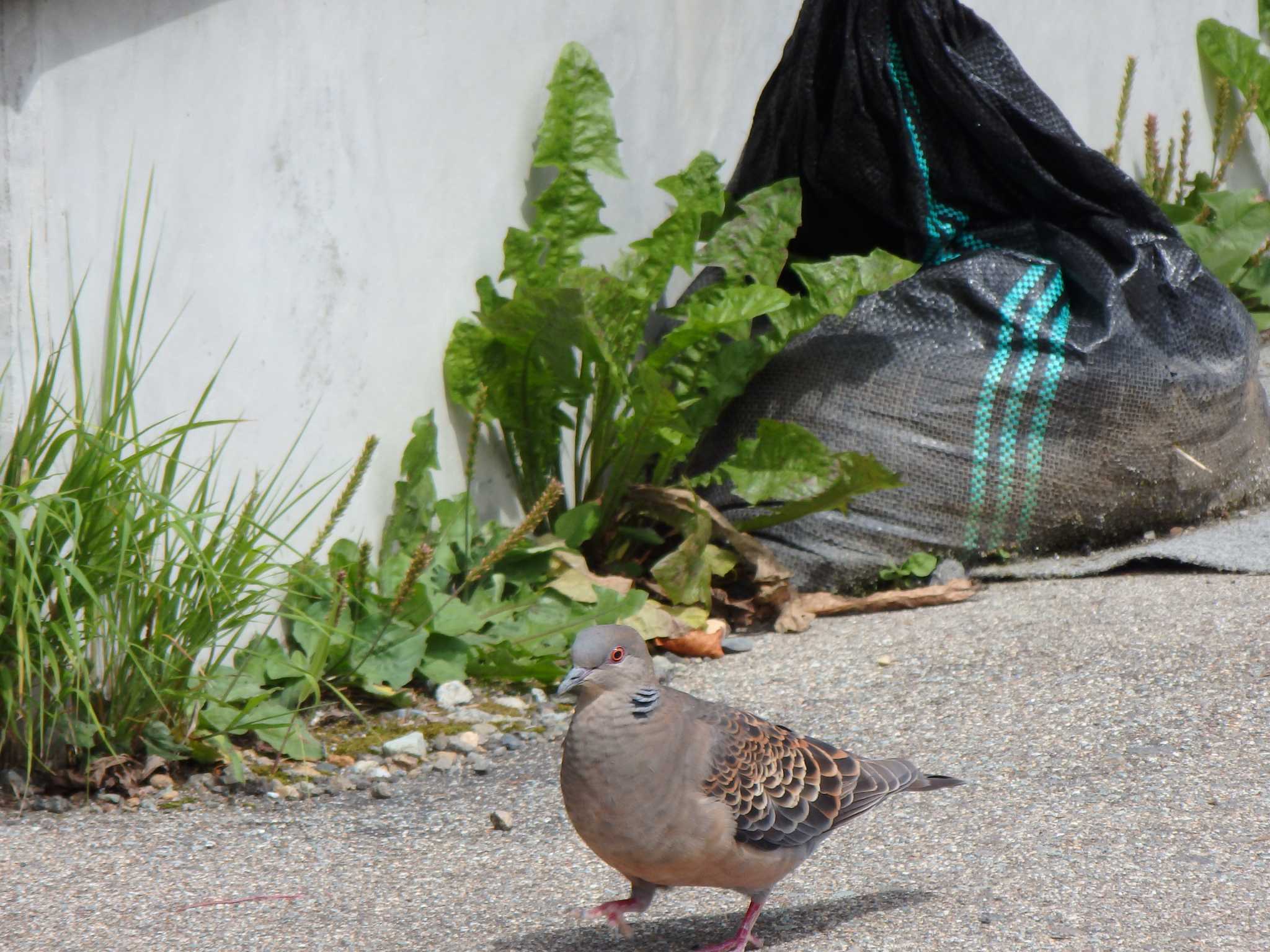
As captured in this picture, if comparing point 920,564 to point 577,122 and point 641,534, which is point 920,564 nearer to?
point 641,534

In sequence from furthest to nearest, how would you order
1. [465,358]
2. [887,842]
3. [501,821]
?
[465,358] → [501,821] → [887,842]

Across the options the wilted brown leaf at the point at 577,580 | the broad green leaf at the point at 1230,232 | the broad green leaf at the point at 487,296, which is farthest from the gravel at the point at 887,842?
the broad green leaf at the point at 1230,232

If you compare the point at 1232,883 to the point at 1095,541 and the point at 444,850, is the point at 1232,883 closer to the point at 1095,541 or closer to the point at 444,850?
the point at 444,850

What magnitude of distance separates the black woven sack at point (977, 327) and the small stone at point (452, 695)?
1215 mm

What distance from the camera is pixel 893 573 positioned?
451 centimetres

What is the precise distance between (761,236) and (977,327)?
72 cm

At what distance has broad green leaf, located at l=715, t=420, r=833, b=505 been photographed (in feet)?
14.0

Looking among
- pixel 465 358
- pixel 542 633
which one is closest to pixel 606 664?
pixel 542 633

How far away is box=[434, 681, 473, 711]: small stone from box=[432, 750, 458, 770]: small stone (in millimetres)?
260

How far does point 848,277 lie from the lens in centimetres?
430

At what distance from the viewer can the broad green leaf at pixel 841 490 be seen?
4.18m

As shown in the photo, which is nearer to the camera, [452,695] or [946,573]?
[452,695]

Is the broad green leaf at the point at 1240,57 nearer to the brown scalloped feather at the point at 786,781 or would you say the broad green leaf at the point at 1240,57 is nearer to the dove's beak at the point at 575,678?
the brown scalloped feather at the point at 786,781

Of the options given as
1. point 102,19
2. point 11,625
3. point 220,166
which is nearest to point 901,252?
point 220,166
